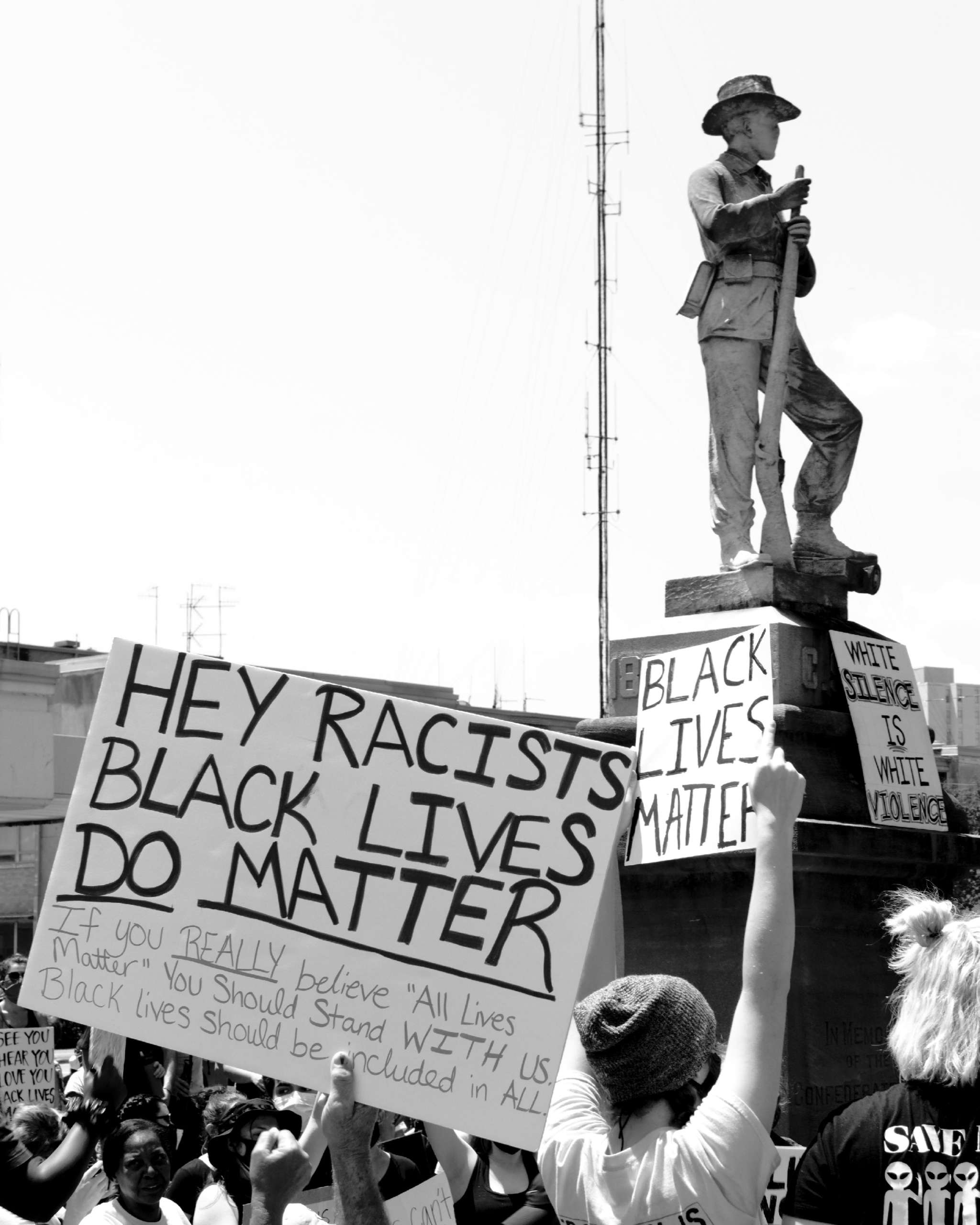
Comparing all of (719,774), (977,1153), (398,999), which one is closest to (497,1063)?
(398,999)

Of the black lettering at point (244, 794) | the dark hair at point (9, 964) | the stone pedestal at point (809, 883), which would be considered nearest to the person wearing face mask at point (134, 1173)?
the black lettering at point (244, 794)

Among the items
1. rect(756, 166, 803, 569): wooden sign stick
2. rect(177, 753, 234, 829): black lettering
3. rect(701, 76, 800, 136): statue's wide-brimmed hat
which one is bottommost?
rect(177, 753, 234, 829): black lettering

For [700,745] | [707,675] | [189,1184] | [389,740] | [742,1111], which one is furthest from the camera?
[707,675]

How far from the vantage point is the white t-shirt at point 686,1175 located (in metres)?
2.87

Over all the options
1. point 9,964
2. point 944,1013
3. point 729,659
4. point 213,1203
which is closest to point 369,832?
point 944,1013

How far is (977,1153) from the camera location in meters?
3.24

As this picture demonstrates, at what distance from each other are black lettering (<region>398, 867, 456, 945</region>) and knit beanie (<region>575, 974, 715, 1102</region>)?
27.7 inches

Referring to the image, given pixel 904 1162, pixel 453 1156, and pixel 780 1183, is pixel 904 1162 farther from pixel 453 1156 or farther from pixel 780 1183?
pixel 453 1156

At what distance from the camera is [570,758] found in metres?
3.67

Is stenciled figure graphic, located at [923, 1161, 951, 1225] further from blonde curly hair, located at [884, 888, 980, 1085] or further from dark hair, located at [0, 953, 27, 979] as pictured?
dark hair, located at [0, 953, 27, 979]

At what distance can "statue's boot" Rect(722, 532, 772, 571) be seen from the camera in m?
9.41

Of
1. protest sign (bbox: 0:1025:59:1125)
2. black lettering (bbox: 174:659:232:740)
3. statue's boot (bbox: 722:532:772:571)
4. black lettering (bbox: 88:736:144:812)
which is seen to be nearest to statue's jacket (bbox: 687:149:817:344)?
statue's boot (bbox: 722:532:772:571)

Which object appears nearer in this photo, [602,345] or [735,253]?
[735,253]

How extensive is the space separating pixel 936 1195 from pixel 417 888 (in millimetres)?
1151
